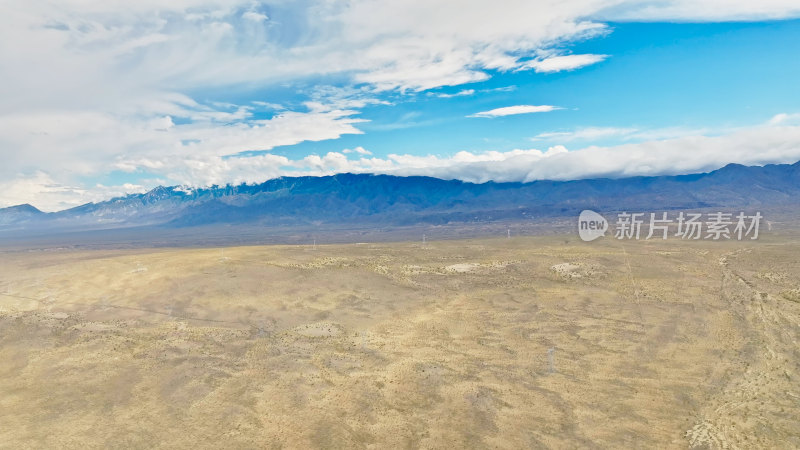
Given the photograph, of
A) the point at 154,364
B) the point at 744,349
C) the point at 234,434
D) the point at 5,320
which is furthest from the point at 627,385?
the point at 5,320

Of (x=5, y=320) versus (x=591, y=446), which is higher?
(x=5, y=320)

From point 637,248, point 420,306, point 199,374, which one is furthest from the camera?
point 637,248

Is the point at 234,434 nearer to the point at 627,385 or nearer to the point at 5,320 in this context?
the point at 627,385

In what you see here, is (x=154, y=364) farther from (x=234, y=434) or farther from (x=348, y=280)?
(x=348, y=280)

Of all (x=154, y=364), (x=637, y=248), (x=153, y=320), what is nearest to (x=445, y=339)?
(x=154, y=364)

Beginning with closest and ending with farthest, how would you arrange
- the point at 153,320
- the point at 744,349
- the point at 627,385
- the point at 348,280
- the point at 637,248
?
the point at 627,385, the point at 744,349, the point at 153,320, the point at 348,280, the point at 637,248

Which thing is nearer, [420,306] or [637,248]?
[420,306]
